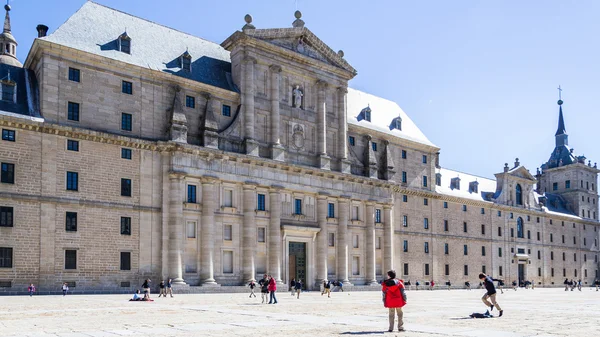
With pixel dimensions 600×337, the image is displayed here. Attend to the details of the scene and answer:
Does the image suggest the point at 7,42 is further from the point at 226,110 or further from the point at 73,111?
the point at 226,110

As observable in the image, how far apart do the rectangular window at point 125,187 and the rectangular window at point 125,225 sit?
1750 mm

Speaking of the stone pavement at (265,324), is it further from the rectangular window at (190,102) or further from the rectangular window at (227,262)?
the rectangular window at (190,102)

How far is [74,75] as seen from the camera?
45812 mm

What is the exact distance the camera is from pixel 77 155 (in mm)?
44656

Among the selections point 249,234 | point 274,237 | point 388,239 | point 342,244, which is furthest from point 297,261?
point 388,239

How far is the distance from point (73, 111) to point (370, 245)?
106ft

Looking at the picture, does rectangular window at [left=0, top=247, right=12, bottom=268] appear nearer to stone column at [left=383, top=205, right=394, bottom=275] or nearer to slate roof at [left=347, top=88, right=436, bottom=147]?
slate roof at [left=347, top=88, right=436, bottom=147]

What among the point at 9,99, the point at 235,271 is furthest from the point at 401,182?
the point at 9,99

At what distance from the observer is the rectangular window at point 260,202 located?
54.3 meters

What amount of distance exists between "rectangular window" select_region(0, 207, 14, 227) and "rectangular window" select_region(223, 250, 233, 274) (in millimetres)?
17237

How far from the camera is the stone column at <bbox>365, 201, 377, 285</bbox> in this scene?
62.8m

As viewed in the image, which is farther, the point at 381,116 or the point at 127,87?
the point at 381,116

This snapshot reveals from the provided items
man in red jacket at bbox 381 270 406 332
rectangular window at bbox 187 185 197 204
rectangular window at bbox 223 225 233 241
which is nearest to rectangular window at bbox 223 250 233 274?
rectangular window at bbox 223 225 233 241

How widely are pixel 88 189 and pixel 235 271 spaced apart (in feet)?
47.0
